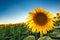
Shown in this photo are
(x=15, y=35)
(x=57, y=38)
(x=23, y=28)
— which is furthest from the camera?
(x=23, y=28)

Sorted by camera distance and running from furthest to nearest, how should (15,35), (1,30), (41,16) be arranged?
(1,30), (15,35), (41,16)

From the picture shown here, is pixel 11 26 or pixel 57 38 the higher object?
pixel 11 26

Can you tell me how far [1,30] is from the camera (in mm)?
1614

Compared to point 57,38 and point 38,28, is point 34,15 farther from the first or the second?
point 57,38

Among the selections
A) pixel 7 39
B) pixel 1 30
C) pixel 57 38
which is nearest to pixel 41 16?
pixel 57 38

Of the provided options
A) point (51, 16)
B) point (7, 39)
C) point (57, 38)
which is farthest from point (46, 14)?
point (7, 39)

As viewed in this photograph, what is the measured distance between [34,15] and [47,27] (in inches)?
2.4

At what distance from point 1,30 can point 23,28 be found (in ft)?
0.75

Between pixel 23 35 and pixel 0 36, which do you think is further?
pixel 0 36

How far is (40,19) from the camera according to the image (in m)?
0.66

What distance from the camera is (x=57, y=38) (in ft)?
3.05

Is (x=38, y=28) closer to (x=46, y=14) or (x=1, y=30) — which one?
(x=46, y=14)

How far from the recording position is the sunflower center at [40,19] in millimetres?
665

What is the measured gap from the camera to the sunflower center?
665 millimetres
